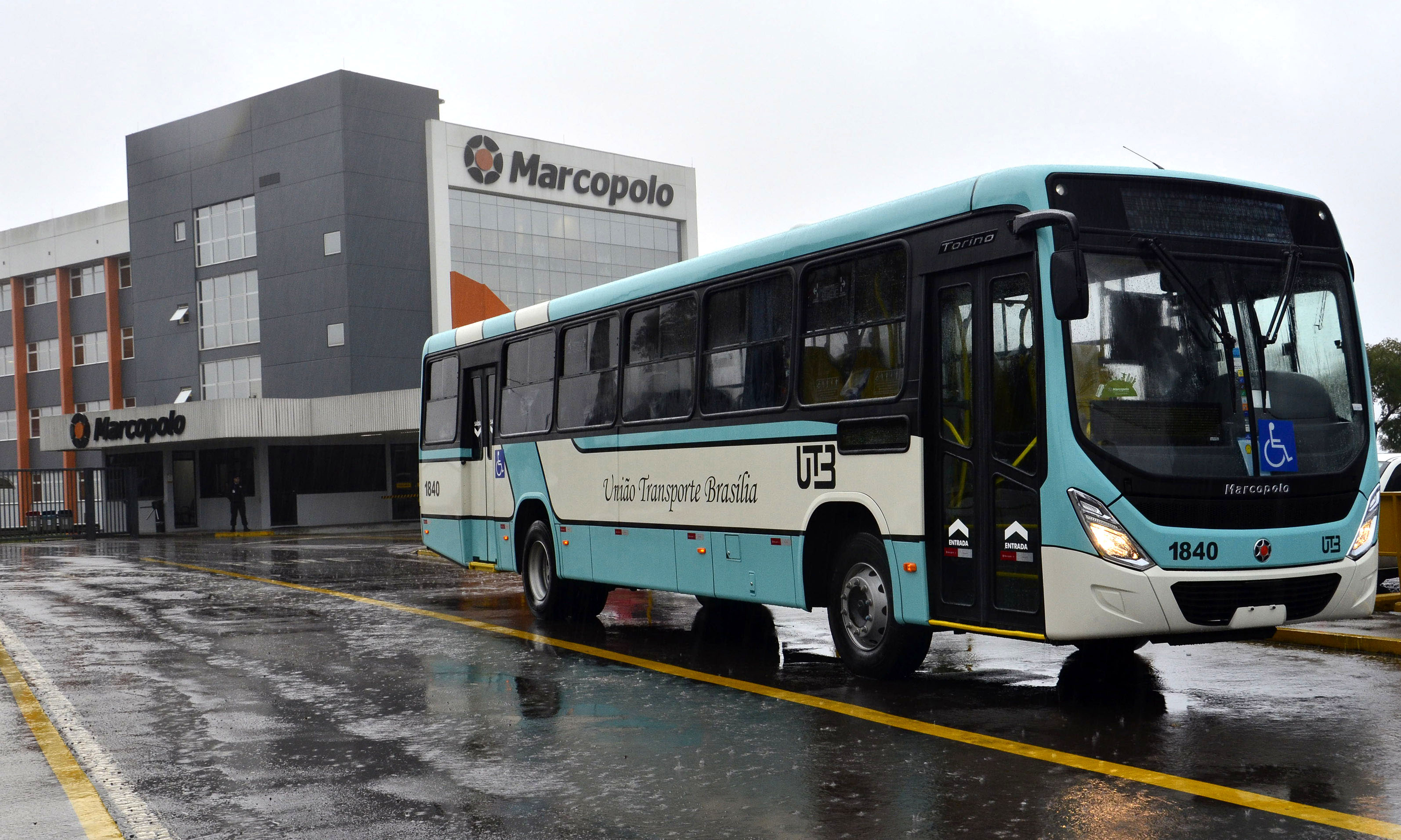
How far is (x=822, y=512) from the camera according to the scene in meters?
9.93

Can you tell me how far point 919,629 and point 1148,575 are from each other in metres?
2.01

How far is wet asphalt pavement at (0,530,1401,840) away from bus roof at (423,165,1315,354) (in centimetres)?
308

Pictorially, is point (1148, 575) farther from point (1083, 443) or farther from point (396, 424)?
point (396, 424)

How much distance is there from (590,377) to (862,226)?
4306 mm

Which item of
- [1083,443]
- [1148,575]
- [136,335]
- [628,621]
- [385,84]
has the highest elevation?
[385,84]

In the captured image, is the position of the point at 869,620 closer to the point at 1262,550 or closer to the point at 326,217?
the point at 1262,550

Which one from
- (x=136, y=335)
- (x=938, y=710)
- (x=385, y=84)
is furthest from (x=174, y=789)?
(x=136, y=335)

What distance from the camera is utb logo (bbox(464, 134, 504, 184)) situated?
55.9 meters

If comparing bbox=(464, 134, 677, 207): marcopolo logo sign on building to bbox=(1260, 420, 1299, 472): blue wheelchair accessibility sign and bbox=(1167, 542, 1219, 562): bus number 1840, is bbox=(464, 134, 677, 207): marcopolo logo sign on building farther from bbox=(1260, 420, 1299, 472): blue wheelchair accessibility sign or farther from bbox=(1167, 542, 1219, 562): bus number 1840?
bbox=(1167, 542, 1219, 562): bus number 1840

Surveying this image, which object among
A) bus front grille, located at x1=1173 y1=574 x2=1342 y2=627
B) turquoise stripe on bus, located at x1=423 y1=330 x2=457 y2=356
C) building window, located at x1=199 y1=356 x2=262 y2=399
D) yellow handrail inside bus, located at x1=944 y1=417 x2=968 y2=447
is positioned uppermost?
building window, located at x1=199 y1=356 x2=262 y2=399

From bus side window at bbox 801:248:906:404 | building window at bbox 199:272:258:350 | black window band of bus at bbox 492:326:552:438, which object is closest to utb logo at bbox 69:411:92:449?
building window at bbox 199:272:258:350

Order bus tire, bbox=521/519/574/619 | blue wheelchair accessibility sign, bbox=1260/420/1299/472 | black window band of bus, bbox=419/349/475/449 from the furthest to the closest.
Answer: black window band of bus, bbox=419/349/475/449 → bus tire, bbox=521/519/574/619 → blue wheelchair accessibility sign, bbox=1260/420/1299/472

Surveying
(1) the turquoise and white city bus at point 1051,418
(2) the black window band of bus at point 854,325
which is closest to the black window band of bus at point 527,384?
(1) the turquoise and white city bus at point 1051,418

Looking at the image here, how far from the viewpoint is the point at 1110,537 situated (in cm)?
770
